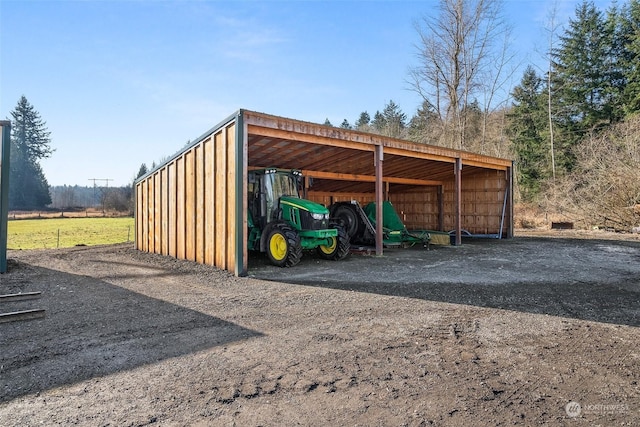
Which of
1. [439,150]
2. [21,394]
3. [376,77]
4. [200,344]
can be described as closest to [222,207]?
[200,344]

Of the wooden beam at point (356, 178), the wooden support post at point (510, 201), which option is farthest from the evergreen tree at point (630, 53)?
the wooden beam at point (356, 178)

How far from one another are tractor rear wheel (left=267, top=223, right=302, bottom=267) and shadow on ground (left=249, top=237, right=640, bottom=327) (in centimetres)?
22

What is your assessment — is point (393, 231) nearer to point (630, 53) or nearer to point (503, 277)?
point (503, 277)

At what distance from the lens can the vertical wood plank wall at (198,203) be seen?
23.9 feet

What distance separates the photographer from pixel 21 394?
8.17ft

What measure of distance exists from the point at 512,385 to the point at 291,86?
10.5 meters

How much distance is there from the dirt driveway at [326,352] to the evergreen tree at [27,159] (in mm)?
52675

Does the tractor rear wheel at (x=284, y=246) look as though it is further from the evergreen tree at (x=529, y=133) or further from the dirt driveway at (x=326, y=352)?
the evergreen tree at (x=529, y=133)

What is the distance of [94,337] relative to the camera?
3650mm

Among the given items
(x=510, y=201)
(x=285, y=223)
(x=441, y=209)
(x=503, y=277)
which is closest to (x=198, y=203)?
(x=285, y=223)

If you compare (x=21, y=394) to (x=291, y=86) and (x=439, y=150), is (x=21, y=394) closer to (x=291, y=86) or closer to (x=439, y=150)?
(x=291, y=86)

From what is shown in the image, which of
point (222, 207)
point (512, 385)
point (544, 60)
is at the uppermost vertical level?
point (544, 60)

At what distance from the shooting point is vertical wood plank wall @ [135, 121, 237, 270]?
7.30 meters

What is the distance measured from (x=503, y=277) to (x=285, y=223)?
4.35 metres
